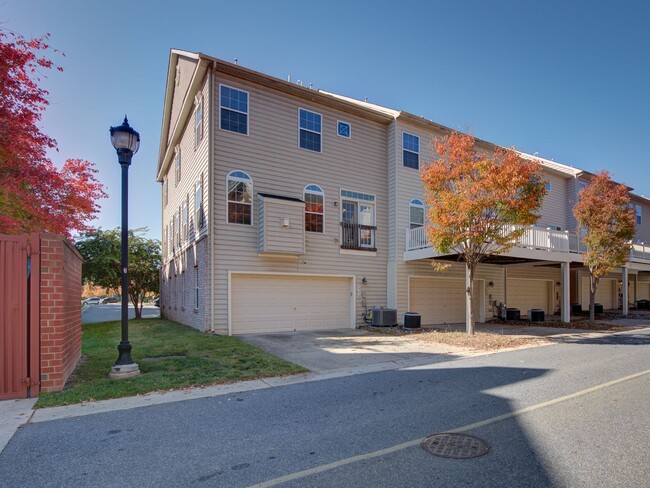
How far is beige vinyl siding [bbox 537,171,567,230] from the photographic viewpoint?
22.0m

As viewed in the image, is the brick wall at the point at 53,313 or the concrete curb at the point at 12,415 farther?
the brick wall at the point at 53,313

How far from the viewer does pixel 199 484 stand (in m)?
3.26

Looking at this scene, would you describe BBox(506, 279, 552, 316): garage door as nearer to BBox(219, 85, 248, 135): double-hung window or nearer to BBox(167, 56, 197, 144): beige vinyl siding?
BBox(219, 85, 248, 135): double-hung window

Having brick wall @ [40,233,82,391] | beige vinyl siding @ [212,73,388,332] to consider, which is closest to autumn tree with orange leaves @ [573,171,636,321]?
beige vinyl siding @ [212,73,388,332]

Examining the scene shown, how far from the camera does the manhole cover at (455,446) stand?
149 inches

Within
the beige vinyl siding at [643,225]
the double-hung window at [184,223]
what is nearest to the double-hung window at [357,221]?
the double-hung window at [184,223]

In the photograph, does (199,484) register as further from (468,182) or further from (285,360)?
(468,182)

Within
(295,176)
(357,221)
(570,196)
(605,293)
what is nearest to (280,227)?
(295,176)

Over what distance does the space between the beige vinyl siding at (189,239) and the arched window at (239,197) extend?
754 mm

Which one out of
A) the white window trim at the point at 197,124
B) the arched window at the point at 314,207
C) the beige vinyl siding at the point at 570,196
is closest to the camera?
the white window trim at the point at 197,124

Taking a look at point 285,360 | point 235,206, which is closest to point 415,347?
point 285,360

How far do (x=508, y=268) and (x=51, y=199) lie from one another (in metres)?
19.3

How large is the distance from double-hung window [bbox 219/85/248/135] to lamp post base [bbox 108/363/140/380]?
8.42 metres

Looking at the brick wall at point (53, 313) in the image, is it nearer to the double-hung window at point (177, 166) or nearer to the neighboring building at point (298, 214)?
the neighboring building at point (298, 214)
